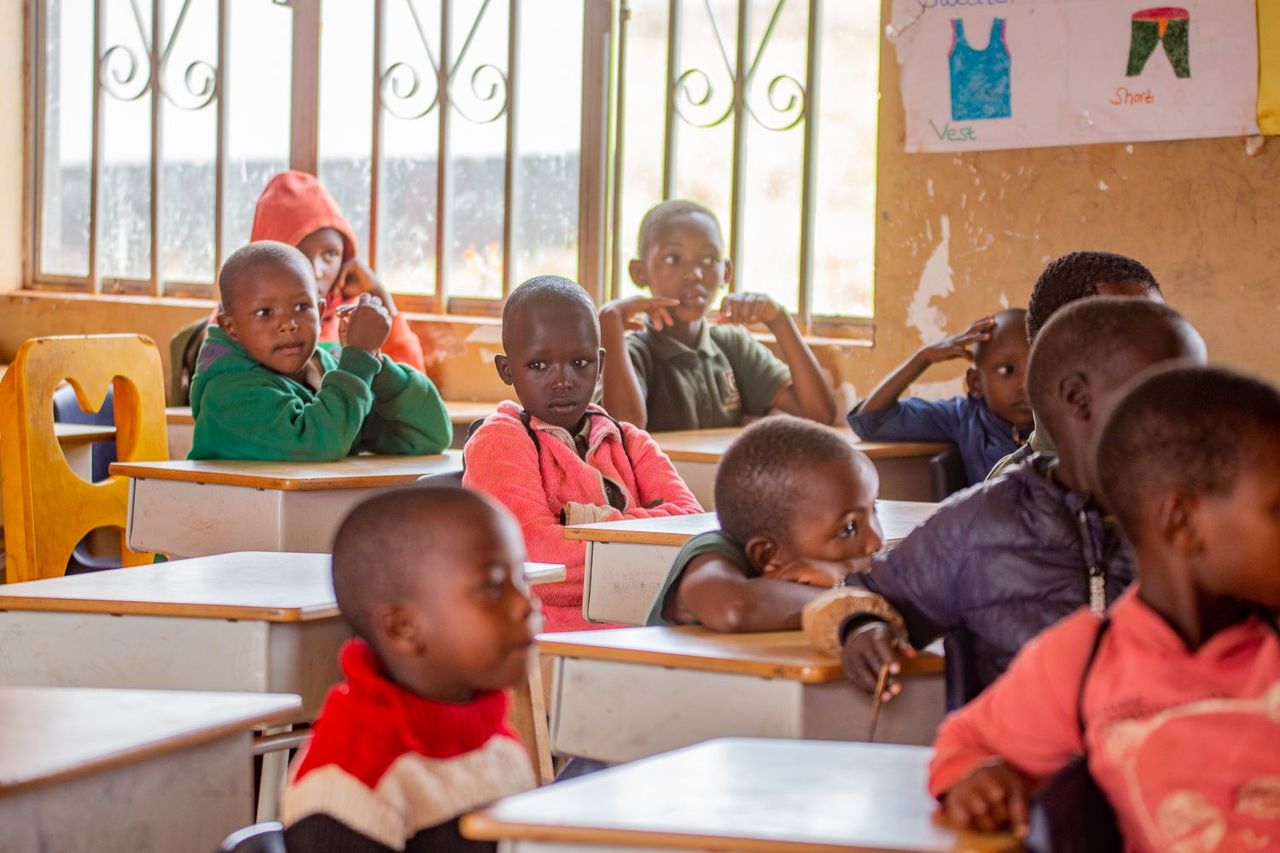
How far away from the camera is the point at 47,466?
362 cm

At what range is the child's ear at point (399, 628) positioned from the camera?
1.69m

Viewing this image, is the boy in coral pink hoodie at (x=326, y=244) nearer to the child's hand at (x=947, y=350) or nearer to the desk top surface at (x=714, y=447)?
the desk top surface at (x=714, y=447)

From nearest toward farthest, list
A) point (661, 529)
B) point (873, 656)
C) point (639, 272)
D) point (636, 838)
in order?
1. point (636, 838)
2. point (873, 656)
3. point (661, 529)
4. point (639, 272)

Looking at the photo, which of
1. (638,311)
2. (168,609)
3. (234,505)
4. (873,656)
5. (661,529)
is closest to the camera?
(873,656)

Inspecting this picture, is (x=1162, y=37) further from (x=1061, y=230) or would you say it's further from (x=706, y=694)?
(x=706, y=694)

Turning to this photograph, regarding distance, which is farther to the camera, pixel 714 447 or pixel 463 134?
pixel 463 134

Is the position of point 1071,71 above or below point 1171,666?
above

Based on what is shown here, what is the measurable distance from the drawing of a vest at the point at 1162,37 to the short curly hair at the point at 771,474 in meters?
2.51

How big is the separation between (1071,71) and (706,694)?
3.03 metres

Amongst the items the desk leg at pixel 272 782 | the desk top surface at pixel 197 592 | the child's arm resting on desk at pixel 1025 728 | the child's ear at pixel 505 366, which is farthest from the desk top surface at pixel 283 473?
the child's arm resting on desk at pixel 1025 728

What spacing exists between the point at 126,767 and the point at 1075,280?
164 cm

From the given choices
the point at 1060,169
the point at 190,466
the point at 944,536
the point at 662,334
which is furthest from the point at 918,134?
the point at 944,536

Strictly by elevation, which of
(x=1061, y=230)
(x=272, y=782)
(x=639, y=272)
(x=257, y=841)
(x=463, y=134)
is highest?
(x=463, y=134)

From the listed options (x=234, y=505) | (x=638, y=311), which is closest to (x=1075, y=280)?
(x=234, y=505)
